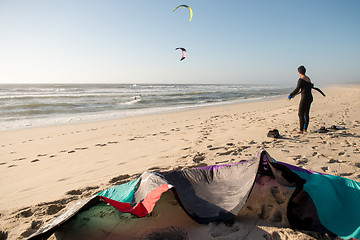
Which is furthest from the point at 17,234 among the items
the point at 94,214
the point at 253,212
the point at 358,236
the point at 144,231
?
the point at 358,236

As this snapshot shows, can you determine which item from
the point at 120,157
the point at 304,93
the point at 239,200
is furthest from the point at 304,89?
the point at 120,157

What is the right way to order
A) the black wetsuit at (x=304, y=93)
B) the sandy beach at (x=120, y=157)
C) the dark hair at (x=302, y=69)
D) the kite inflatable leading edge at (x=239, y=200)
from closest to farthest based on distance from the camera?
the kite inflatable leading edge at (x=239, y=200) < the sandy beach at (x=120, y=157) < the dark hair at (x=302, y=69) < the black wetsuit at (x=304, y=93)

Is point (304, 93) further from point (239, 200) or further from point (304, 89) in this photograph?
point (239, 200)

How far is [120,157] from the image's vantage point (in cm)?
489

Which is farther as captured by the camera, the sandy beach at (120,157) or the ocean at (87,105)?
the ocean at (87,105)

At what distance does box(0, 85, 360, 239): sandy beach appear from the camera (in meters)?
2.82

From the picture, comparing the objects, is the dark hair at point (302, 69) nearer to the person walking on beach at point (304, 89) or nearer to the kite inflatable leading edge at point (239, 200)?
the person walking on beach at point (304, 89)

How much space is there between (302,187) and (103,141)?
18.4 feet

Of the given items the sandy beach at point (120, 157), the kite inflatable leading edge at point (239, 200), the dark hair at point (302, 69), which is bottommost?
the sandy beach at point (120, 157)

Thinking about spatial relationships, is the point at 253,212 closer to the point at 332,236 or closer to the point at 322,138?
the point at 332,236

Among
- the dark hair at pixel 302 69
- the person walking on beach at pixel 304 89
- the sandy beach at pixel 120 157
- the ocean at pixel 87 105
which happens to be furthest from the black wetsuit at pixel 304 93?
the ocean at pixel 87 105

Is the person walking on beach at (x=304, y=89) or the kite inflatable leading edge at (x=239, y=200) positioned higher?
the person walking on beach at (x=304, y=89)

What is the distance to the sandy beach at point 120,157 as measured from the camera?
111 inches

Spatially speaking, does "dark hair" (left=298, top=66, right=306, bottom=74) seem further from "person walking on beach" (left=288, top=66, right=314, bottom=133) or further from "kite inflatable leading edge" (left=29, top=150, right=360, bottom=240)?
"kite inflatable leading edge" (left=29, top=150, right=360, bottom=240)
